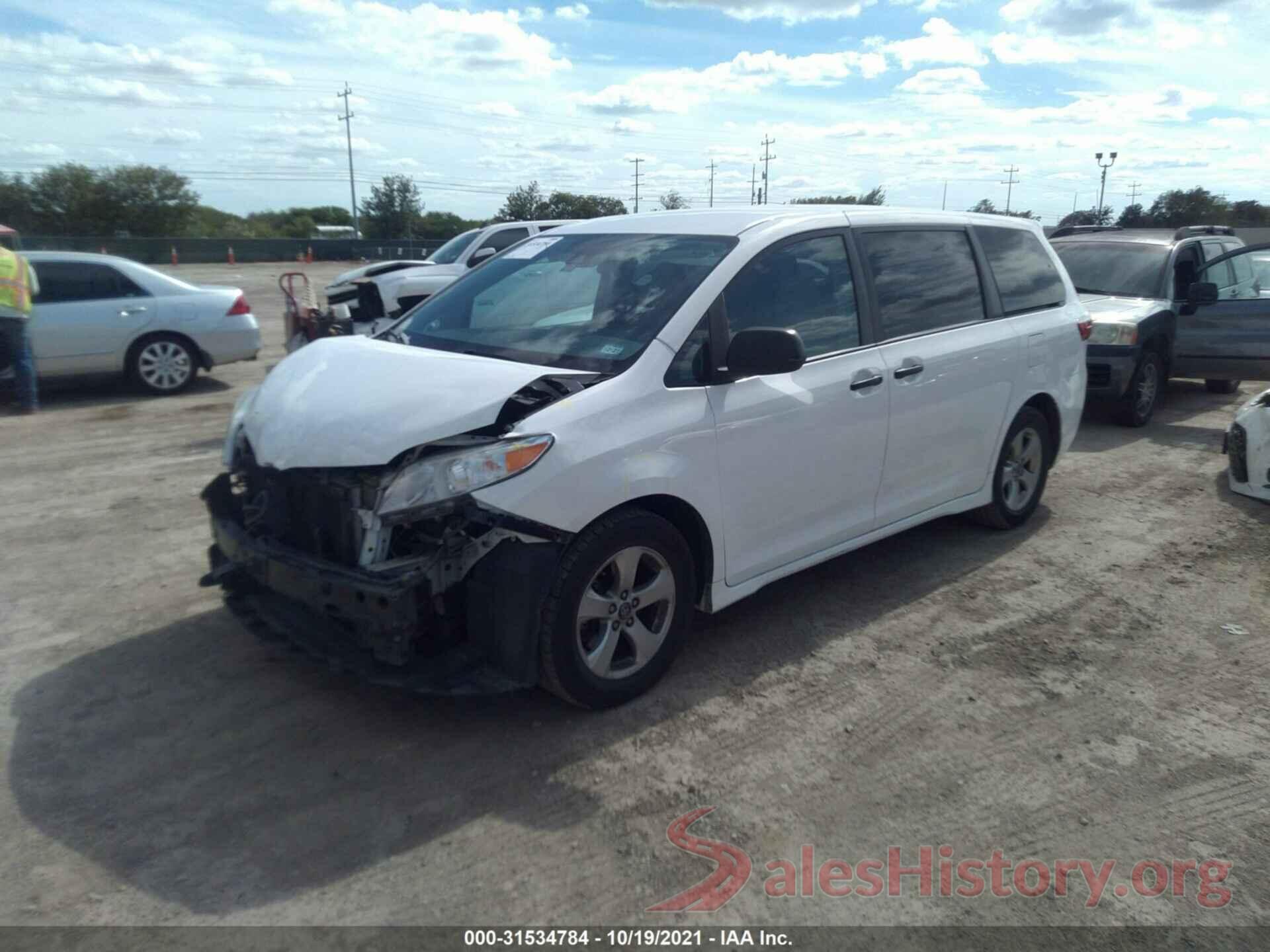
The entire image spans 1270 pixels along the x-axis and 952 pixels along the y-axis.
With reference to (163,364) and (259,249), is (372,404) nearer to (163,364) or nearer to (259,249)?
(163,364)

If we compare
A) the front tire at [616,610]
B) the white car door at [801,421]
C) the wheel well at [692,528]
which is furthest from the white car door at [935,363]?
the front tire at [616,610]

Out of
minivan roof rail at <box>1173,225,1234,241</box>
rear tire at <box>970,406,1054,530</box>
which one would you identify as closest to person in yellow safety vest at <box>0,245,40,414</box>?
rear tire at <box>970,406,1054,530</box>

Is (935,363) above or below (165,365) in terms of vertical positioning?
above

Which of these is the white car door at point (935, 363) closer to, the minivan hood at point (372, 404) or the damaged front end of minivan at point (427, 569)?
the minivan hood at point (372, 404)

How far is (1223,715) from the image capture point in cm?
391

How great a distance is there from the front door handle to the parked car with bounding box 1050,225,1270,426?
5.14m

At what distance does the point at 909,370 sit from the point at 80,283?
30.2ft

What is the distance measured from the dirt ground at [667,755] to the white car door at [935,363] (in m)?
0.59

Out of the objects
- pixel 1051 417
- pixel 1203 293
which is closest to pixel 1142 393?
pixel 1203 293

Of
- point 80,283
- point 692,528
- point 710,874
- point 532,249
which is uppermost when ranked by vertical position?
point 532,249

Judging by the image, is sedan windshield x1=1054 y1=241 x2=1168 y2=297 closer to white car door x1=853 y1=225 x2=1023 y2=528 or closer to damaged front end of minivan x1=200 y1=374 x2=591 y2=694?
white car door x1=853 y1=225 x2=1023 y2=528

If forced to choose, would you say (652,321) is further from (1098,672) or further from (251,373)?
(251,373)

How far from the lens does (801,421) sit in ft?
14.1

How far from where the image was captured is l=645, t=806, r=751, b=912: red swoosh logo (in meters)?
2.81
